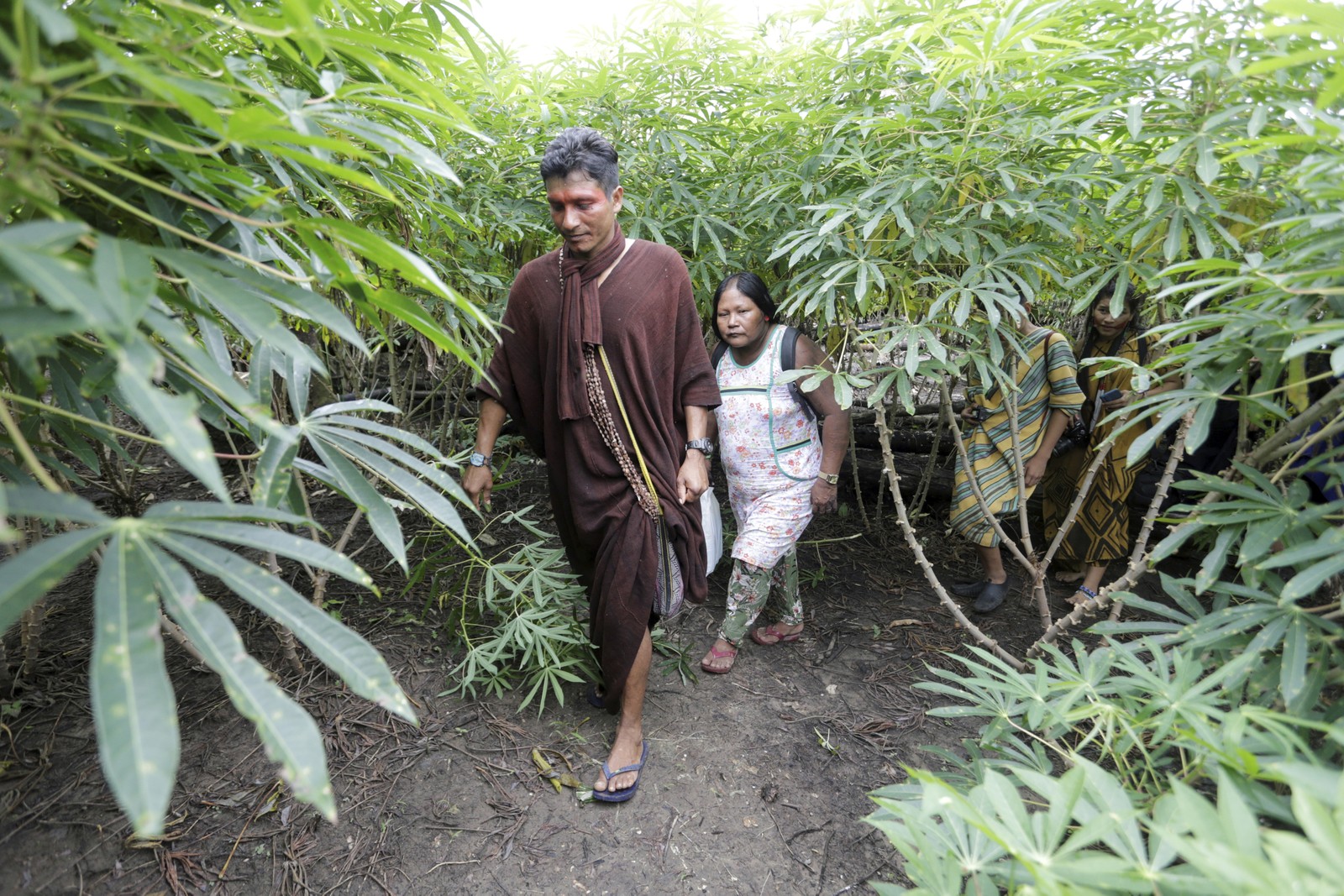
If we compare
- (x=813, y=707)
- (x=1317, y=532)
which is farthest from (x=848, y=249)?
(x=813, y=707)

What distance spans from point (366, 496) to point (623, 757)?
132 centimetres

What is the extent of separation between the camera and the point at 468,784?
6.27ft

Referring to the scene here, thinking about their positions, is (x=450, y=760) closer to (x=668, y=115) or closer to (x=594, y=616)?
(x=594, y=616)

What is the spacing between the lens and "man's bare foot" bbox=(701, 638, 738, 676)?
8.14 ft

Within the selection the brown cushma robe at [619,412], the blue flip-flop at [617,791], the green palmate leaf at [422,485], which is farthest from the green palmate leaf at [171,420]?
the blue flip-flop at [617,791]

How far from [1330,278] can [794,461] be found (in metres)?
1.58

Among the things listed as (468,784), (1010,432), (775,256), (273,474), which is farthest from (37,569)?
(1010,432)

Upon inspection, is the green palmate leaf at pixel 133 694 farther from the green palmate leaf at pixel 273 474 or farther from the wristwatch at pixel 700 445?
the wristwatch at pixel 700 445

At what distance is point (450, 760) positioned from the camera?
6.49 ft

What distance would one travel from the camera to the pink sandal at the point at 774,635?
2.68m

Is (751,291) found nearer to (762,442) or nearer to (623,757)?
(762,442)

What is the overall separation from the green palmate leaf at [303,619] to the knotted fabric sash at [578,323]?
1.18 metres

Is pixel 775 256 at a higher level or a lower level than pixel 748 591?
higher

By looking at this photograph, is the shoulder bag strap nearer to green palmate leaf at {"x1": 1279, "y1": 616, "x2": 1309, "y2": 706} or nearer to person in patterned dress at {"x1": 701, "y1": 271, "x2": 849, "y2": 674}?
person in patterned dress at {"x1": 701, "y1": 271, "x2": 849, "y2": 674}
